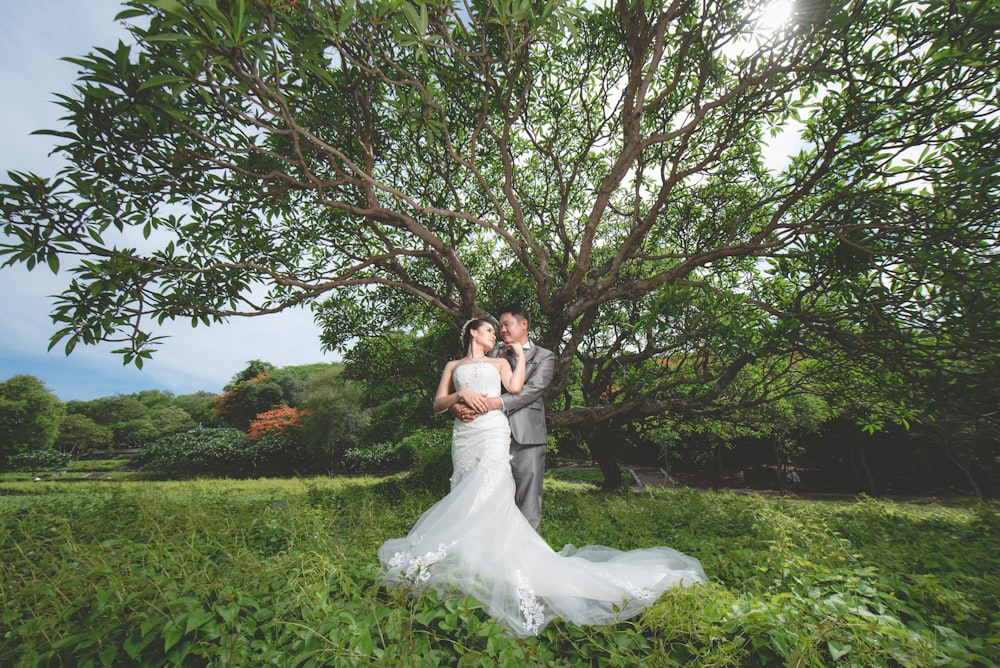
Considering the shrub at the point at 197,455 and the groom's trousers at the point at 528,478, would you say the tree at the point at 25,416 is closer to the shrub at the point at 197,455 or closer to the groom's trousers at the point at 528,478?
the shrub at the point at 197,455

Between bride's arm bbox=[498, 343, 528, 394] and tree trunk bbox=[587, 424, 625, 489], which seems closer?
bride's arm bbox=[498, 343, 528, 394]

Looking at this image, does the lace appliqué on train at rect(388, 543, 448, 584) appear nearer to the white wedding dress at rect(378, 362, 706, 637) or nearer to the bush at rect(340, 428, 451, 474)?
the white wedding dress at rect(378, 362, 706, 637)

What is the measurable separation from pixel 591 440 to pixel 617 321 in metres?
4.55

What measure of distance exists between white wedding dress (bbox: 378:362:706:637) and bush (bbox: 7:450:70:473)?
3819 centimetres

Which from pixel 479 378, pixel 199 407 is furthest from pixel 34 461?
pixel 479 378

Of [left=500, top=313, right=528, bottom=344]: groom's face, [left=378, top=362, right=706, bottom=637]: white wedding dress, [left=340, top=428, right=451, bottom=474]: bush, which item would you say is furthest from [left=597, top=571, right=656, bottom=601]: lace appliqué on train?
[left=340, top=428, right=451, bottom=474]: bush

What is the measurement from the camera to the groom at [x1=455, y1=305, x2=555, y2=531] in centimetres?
408

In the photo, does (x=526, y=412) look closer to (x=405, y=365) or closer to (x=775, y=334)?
(x=775, y=334)

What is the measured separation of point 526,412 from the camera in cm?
432

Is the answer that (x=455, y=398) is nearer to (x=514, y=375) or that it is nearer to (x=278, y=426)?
(x=514, y=375)

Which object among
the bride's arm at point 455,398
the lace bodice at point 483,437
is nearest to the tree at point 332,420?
the bride's arm at point 455,398

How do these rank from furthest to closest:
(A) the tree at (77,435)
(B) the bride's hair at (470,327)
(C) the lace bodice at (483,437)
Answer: (A) the tree at (77,435), (B) the bride's hair at (470,327), (C) the lace bodice at (483,437)

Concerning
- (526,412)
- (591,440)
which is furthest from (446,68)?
(591,440)

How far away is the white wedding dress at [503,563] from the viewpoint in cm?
289
